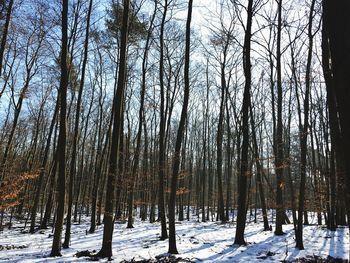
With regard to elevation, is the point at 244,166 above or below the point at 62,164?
above

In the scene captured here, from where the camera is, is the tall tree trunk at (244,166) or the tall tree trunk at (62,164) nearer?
the tall tree trunk at (62,164)

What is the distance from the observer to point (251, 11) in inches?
469

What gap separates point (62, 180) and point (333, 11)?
9.08 metres

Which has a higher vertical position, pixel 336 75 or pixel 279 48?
pixel 279 48

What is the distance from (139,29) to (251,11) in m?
6.62

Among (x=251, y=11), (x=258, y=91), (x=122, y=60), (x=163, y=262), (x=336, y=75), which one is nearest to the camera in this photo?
(x=336, y=75)

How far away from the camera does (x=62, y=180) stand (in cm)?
966

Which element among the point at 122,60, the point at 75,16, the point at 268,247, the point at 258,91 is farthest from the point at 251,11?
the point at 258,91

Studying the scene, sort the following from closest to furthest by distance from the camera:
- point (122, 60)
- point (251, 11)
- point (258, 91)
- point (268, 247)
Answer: point (122, 60), point (268, 247), point (251, 11), point (258, 91)

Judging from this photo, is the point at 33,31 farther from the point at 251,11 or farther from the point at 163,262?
the point at 163,262

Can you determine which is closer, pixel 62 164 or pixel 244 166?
pixel 62 164

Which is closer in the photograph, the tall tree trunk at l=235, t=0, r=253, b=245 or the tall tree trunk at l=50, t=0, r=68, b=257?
the tall tree trunk at l=50, t=0, r=68, b=257

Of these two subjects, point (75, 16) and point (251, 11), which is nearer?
point (251, 11)

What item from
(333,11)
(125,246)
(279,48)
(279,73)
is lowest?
(125,246)
